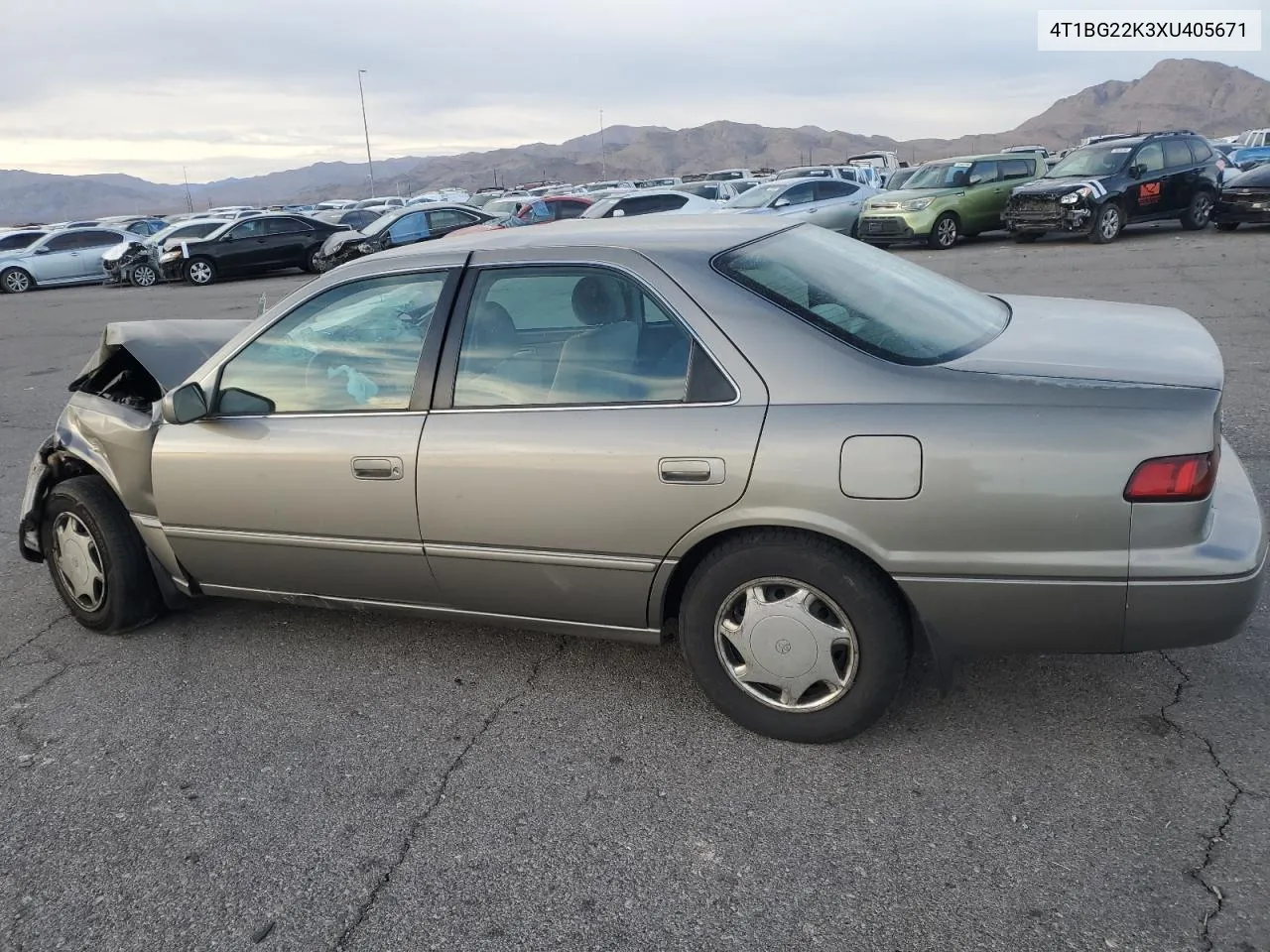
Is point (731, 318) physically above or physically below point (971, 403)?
above

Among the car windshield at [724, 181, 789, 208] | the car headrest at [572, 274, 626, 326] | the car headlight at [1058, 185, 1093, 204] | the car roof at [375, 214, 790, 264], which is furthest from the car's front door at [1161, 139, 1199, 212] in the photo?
the car headrest at [572, 274, 626, 326]

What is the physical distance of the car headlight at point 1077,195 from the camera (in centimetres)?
1609

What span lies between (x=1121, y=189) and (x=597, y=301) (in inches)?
620

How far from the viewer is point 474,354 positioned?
337 cm

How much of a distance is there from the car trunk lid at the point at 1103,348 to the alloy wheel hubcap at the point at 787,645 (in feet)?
2.66

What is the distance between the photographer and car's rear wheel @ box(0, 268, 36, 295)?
79.9 feet

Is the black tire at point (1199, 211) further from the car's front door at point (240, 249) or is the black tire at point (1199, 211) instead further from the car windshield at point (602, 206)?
the car's front door at point (240, 249)

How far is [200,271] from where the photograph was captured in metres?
22.2

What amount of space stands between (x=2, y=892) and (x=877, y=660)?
96.6 inches

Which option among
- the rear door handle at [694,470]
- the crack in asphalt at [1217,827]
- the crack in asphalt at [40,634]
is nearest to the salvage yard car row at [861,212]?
the crack in asphalt at [40,634]

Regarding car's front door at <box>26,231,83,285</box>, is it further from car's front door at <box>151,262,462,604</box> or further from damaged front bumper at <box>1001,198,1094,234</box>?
car's front door at <box>151,262,462,604</box>

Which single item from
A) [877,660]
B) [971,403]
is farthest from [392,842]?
[971,403]

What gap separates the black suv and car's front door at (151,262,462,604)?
Result: 606 inches

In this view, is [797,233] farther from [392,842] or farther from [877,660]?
[392,842]
